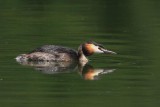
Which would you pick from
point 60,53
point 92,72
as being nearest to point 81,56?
point 60,53

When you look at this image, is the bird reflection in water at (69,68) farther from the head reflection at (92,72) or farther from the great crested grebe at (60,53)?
the great crested grebe at (60,53)

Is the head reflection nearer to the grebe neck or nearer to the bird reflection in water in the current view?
the bird reflection in water

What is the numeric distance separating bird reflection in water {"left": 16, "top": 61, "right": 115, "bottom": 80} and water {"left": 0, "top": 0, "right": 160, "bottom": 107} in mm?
86

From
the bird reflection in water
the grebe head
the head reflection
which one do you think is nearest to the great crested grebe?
the grebe head

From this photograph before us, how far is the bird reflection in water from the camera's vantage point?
1621cm

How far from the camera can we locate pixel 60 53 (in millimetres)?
17969

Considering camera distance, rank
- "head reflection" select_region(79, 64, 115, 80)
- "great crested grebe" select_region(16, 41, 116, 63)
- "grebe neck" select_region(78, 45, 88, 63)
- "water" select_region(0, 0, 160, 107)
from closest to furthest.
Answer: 1. "water" select_region(0, 0, 160, 107)
2. "head reflection" select_region(79, 64, 115, 80)
3. "great crested grebe" select_region(16, 41, 116, 63)
4. "grebe neck" select_region(78, 45, 88, 63)

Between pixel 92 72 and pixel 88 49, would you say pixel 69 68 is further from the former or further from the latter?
pixel 88 49

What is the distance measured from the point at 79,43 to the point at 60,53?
2.13m

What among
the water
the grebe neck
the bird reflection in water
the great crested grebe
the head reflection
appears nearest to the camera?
the water

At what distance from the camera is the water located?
539 inches

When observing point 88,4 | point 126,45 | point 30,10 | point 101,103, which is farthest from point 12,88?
point 88,4

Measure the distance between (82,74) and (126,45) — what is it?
135 inches

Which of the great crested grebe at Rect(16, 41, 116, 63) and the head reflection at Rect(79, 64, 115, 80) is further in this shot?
the great crested grebe at Rect(16, 41, 116, 63)
